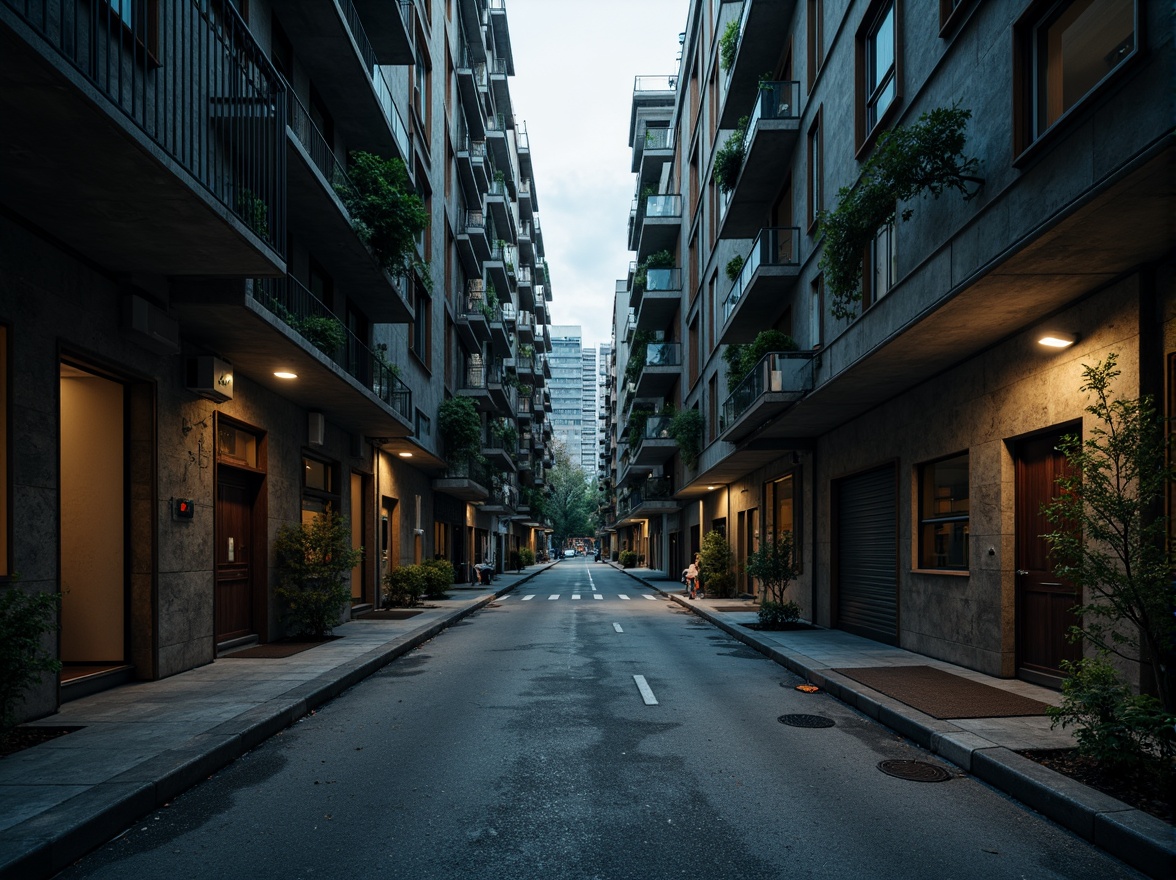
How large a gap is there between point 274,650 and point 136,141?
829 centimetres

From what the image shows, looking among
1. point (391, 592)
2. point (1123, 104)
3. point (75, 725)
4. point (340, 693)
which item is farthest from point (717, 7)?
point (75, 725)

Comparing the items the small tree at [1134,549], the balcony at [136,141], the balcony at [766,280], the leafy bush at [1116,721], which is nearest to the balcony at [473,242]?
the balcony at [766,280]

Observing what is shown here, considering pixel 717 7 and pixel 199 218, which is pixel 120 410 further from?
pixel 717 7

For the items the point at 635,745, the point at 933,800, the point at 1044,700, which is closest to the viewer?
the point at 933,800

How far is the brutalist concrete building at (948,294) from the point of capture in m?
6.43

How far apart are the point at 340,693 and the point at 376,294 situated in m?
10.3

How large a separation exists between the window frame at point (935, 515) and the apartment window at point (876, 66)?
5.05 m

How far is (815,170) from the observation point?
15.3 meters

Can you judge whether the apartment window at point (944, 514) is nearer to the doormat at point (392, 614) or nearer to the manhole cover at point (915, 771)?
the manhole cover at point (915, 771)

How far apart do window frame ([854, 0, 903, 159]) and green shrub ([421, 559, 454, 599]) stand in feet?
51.9

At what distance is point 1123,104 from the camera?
5.72m

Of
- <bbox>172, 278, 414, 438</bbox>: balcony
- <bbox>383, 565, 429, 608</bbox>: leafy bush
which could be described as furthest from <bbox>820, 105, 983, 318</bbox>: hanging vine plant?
<bbox>383, 565, 429, 608</bbox>: leafy bush

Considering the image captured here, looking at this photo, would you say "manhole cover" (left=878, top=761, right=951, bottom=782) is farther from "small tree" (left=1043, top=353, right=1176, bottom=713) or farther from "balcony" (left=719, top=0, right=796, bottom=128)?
"balcony" (left=719, top=0, right=796, bottom=128)

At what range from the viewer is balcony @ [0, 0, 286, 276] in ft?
16.5
